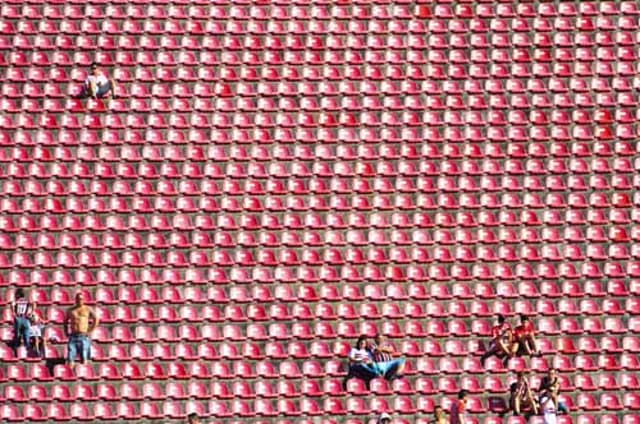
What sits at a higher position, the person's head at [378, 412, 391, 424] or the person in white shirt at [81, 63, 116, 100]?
the person in white shirt at [81, 63, 116, 100]

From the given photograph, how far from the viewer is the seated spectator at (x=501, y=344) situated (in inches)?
1218

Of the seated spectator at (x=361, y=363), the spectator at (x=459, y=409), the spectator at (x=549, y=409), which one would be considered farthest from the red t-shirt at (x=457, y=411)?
the seated spectator at (x=361, y=363)

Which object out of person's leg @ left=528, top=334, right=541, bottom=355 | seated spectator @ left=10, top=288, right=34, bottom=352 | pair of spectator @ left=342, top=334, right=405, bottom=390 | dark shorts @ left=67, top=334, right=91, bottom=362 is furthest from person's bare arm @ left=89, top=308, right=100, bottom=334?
person's leg @ left=528, top=334, right=541, bottom=355

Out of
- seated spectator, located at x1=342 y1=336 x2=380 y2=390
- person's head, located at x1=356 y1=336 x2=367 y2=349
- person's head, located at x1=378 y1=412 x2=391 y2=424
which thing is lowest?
person's head, located at x1=378 y1=412 x2=391 y2=424

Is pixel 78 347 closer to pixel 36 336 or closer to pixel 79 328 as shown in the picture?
pixel 79 328

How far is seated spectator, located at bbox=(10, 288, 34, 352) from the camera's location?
30422 mm

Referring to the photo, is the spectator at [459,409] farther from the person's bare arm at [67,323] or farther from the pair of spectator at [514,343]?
the person's bare arm at [67,323]

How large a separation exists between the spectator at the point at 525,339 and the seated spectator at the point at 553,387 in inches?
20.2

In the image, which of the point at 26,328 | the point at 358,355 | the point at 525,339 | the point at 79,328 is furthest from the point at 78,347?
the point at 525,339

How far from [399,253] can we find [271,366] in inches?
120

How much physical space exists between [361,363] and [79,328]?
14.3 feet

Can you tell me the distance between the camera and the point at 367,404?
3061 centimetres

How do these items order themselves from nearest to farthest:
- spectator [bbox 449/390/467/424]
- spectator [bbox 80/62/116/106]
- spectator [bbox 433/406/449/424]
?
spectator [bbox 433/406/449/424] < spectator [bbox 449/390/467/424] < spectator [bbox 80/62/116/106]

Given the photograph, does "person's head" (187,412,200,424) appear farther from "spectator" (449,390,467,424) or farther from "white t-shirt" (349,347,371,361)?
"spectator" (449,390,467,424)
